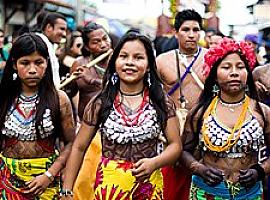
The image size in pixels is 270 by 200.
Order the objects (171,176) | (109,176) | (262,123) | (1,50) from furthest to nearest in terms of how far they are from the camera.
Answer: (1,50)
(171,176)
(262,123)
(109,176)

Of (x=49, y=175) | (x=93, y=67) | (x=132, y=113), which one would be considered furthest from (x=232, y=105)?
(x=93, y=67)

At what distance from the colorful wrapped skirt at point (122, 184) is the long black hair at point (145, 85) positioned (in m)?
0.31

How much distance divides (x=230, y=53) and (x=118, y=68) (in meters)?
0.81

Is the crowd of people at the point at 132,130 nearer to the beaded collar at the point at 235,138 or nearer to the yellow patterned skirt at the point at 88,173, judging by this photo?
the beaded collar at the point at 235,138

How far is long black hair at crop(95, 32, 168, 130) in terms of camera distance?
4.48 metres

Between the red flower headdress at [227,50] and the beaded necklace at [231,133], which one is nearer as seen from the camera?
the beaded necklace at [231,133]

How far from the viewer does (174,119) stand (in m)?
4.51

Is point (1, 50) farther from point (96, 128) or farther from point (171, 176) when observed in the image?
point (96, 128)

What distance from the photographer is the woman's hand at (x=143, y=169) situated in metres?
4.19

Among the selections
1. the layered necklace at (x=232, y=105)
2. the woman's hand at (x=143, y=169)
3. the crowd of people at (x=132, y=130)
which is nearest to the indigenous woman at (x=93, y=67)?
the crowd of people at (x=132, y=130)

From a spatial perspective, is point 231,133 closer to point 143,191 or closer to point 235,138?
point 235,138

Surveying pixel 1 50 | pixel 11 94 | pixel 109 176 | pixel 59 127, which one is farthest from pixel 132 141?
pixel 1 50

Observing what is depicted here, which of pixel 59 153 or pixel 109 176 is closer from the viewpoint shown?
pixel 109 176

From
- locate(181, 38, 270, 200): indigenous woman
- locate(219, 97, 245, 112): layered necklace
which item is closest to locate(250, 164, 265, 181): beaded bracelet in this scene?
locate(181, 38, 270, 200): indigenous woman
